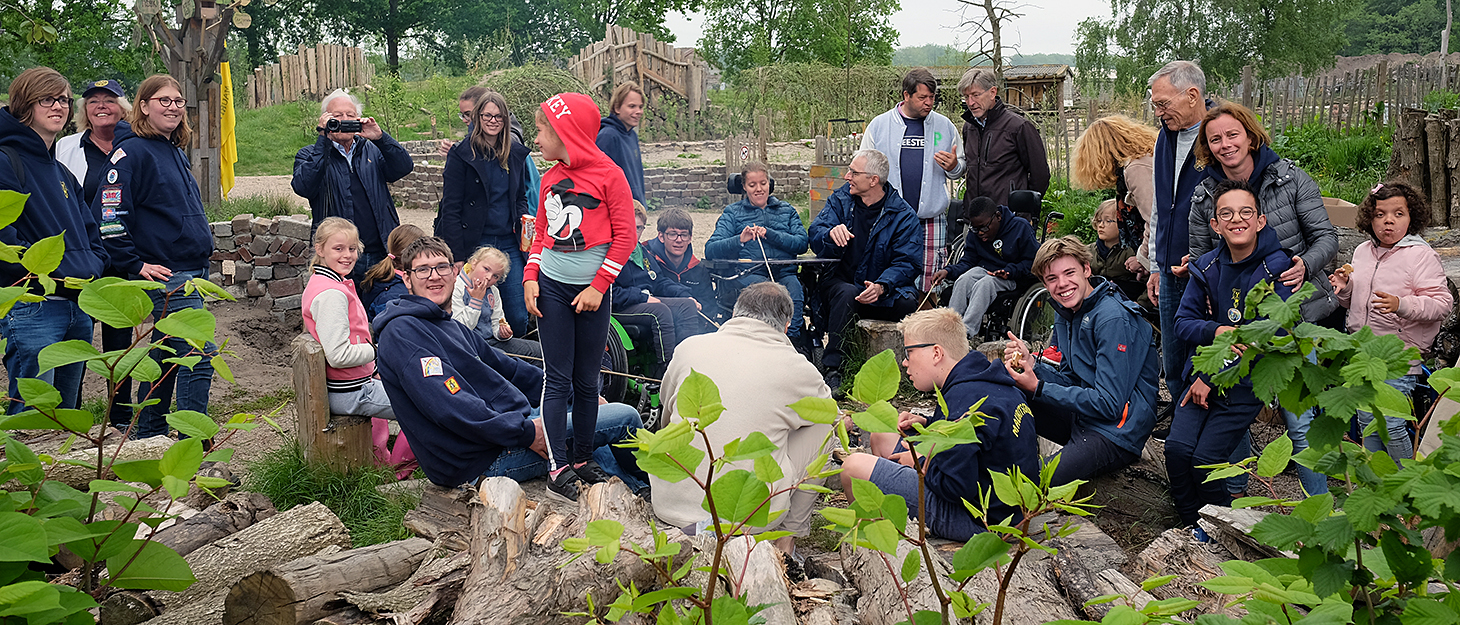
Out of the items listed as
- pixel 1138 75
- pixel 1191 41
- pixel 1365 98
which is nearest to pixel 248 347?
pixel 1365 98

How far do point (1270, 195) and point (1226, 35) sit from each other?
4223 centimetres

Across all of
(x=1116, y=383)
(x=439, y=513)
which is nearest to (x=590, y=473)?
(x=439, y=513)

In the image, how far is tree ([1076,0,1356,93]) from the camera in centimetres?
3884

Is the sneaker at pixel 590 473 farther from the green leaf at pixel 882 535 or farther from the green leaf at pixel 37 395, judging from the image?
the green leaf at pixel 882 535

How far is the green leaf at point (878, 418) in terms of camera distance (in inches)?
43.0

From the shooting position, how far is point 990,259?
5566mm

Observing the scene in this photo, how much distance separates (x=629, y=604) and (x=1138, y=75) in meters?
42.0

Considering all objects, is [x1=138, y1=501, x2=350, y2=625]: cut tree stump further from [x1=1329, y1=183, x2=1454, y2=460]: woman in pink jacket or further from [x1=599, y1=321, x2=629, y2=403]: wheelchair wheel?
[x1=1329, y1=183, x2=1454, y2=460]: woman in pink jacket

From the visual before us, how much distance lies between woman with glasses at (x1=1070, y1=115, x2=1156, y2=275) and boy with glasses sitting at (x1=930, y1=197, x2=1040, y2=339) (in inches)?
17.9

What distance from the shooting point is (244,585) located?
2.19 m

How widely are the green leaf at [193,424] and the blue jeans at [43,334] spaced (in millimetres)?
2853

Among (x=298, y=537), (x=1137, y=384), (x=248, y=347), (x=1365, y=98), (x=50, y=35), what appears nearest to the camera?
(x=298, y=537)

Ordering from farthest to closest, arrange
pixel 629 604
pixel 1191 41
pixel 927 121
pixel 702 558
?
pixel 1191 41
pixel 927 121
pixel 702 558
pixel 629 604

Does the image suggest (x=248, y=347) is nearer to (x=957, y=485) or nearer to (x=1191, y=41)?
(x=957, y=485)
